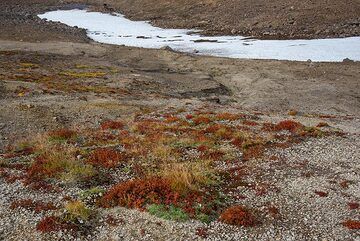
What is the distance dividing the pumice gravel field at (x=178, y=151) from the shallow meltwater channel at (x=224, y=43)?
721cm

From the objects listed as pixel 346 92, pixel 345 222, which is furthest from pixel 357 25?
pixel 345 222

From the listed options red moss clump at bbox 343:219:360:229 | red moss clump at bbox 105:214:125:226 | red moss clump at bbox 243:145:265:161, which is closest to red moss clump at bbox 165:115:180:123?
red moss clump at bbox 243:145:265:161

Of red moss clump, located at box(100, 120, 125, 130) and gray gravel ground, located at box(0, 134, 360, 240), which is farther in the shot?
red moss clump, located at box(100, 120, 125, 130)

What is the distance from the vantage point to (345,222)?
676 inches

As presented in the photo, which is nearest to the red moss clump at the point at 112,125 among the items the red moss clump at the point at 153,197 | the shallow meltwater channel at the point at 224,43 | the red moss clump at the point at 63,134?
the red moss clump at the point at 63,134

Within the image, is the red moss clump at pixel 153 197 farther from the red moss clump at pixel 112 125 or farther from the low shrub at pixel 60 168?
the red moss clump at pixel 112 125

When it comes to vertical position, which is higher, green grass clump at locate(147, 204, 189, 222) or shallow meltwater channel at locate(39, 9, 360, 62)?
shallow meltwater channel at locate(39, 9, 360, 62)

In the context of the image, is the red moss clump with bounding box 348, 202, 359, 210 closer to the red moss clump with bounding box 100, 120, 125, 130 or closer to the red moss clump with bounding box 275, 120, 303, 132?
the red moss clump with bounding box 275, 120, 303, 132

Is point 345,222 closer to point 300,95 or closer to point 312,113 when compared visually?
point 312,113

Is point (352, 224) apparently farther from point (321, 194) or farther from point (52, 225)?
point (52, 225)

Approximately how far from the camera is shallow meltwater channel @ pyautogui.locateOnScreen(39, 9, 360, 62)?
69.2 m

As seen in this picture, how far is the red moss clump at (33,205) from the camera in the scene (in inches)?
697

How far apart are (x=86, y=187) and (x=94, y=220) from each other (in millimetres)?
3247

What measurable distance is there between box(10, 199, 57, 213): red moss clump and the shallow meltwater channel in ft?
185
